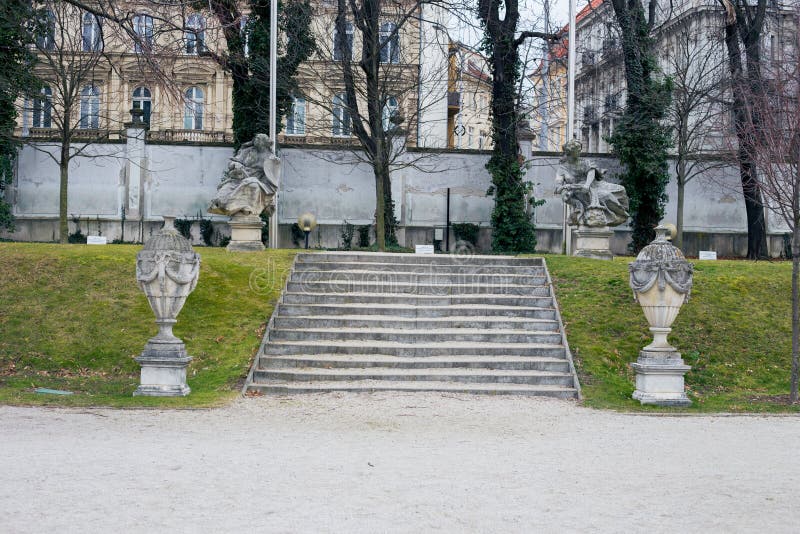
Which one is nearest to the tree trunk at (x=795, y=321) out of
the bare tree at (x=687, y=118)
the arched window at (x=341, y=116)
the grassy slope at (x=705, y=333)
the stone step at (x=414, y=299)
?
the grassy slope at (x=705, y=333)

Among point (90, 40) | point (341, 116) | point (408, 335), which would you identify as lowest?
point (408, 335)

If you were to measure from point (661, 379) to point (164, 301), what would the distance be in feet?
21.9

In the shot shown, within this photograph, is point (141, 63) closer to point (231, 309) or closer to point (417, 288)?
point (231, 309)

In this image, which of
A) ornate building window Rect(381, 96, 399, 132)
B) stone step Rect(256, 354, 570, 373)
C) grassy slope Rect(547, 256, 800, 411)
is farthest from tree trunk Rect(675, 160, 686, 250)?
stone step Rect(256, 354, 570, 373)

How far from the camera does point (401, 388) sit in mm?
11477

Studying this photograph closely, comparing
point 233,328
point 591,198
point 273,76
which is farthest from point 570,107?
point 233,328

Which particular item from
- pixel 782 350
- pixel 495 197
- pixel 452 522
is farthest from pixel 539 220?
pixel 452 522

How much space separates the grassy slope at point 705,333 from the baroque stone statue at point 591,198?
6.44 feet

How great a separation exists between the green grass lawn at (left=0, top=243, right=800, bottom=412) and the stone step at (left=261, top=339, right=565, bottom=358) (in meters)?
0.36

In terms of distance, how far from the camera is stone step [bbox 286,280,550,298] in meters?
14.6

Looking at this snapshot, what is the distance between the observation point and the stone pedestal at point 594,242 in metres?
18.0

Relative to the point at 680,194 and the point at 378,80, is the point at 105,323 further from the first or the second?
the point at 680,194

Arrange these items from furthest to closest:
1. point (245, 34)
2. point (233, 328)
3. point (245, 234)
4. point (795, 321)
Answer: point (245, 34)
point (245, 234)
point (233, 328)
point (795, 321)

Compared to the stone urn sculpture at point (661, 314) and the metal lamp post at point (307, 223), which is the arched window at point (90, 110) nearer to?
the metal lamp post at point (307, 223)
